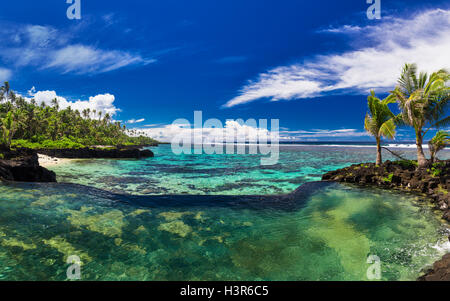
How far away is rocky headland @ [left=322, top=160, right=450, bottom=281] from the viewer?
29.8ft

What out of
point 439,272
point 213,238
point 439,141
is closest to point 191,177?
point 213,238

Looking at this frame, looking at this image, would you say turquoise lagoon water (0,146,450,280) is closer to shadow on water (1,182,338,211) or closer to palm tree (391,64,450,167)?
shadow on water (1,182,338,211)

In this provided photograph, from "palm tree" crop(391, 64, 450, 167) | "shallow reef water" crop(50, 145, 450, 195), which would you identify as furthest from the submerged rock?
"palm tree" crop(391, 64, 450, 167)

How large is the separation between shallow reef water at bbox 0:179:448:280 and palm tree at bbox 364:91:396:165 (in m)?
6.61

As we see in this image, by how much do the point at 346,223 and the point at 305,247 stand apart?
273 centimetres

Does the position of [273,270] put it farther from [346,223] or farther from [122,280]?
[346,223]

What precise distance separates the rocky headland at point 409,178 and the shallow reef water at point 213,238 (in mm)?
873

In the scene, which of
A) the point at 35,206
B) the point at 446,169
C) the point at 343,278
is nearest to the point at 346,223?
the point at 343,278

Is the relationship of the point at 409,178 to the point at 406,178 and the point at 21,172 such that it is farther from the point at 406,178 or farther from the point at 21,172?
the point at 21,172

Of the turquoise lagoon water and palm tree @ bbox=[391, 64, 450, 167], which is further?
palm tree @ bbox=[391, 64, 450, 167]

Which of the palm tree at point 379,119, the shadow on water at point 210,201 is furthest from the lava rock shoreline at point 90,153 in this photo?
the palm tree at point 379,119

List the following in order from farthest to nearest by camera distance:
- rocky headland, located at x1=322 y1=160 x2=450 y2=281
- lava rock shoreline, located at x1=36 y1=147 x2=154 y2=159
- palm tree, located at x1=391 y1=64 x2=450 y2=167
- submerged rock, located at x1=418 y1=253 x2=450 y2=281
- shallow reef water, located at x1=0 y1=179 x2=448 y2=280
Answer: lava rock shoreline, located at x1=36 y1=147 x2=154 y2=159, palm tree, located at x1=391 y1=64 x2=450 y2=167, rocky headland, located at x1=322 y1=160 x2=450 y2=281, shallow reef water, located at x1=0 y1=179 x2=448 y2=280, submerged rock, located at x1=418 y1=253 x2=450 y2=281

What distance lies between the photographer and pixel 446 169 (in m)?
11.3

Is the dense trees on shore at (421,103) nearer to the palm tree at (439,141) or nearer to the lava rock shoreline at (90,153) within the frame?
the palm tree at (439,141)
